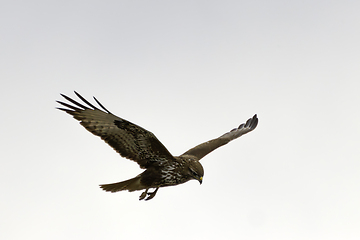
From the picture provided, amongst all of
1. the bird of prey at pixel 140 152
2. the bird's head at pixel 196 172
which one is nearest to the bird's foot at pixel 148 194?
the bird of prey at pixel 140 152

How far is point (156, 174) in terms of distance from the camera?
8.54 metres

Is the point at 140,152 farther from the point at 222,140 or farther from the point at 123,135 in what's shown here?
the point at 222,140

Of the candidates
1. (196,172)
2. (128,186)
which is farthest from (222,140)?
(128,186)

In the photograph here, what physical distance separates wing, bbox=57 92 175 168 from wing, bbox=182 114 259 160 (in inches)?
70.2

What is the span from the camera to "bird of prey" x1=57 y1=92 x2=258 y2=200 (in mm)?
8070

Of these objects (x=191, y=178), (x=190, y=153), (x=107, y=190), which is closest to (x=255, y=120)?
(x=190, y=153)

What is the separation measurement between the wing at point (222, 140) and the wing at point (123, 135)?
1.78m

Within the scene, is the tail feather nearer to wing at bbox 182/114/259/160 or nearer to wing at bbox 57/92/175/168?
wing at bbox 57/92/175/168

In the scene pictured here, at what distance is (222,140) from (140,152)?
340cm

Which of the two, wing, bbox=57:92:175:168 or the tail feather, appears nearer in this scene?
wing, bbox=57:92:175:168

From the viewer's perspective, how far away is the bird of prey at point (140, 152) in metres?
8.07

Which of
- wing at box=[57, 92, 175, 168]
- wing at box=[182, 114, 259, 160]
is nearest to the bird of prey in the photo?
wing at box=[57, 92, 175, 168]

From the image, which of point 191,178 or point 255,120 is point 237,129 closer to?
point 255,120

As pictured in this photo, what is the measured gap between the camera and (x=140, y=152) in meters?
8.50
